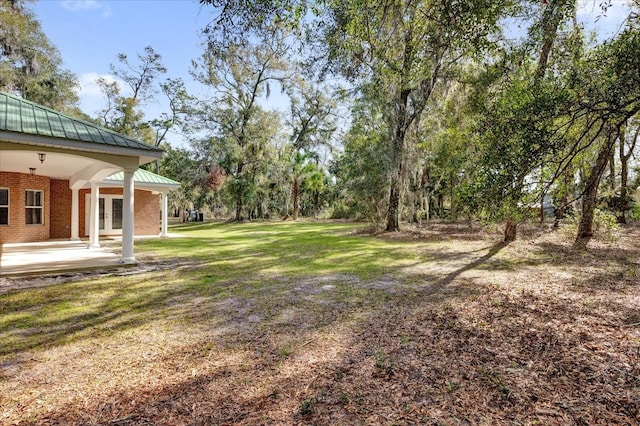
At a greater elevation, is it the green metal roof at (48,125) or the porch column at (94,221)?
the green metal roof at (48,125)

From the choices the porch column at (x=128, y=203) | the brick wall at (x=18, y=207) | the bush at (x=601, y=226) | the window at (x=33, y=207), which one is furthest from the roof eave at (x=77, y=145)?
the bush at (x=601, y=226)

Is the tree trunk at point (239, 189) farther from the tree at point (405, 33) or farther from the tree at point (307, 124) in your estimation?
the tree at point (405, 33)

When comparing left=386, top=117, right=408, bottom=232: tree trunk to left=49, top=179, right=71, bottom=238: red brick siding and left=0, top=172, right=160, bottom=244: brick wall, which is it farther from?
left=49, top=179, right=71, bottom=238: red brick siding

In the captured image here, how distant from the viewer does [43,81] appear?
19.5 m

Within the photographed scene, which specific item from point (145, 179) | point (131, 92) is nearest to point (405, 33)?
point (145, 179)

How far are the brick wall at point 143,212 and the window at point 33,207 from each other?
161 cm

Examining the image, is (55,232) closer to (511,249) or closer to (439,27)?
(439,27)

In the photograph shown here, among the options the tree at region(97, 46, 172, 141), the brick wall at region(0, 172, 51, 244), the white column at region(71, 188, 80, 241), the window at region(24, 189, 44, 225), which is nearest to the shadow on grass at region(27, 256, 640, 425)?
the white column at region(71, 188, 80, 241)

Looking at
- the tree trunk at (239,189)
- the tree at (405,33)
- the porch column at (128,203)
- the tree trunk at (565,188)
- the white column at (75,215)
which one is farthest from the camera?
the tree trunk at (239,189)

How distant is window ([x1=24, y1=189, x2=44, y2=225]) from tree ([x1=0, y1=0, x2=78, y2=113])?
27.7 ft

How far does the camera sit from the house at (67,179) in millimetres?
6207

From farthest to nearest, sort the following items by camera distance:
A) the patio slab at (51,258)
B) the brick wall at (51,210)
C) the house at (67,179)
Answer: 1. the brick wall at (51,210)
2. the patio slab at (51,258)
3. the house at (67,179)

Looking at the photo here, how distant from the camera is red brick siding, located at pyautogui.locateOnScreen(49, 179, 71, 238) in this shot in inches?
512

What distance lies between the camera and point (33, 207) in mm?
12219
